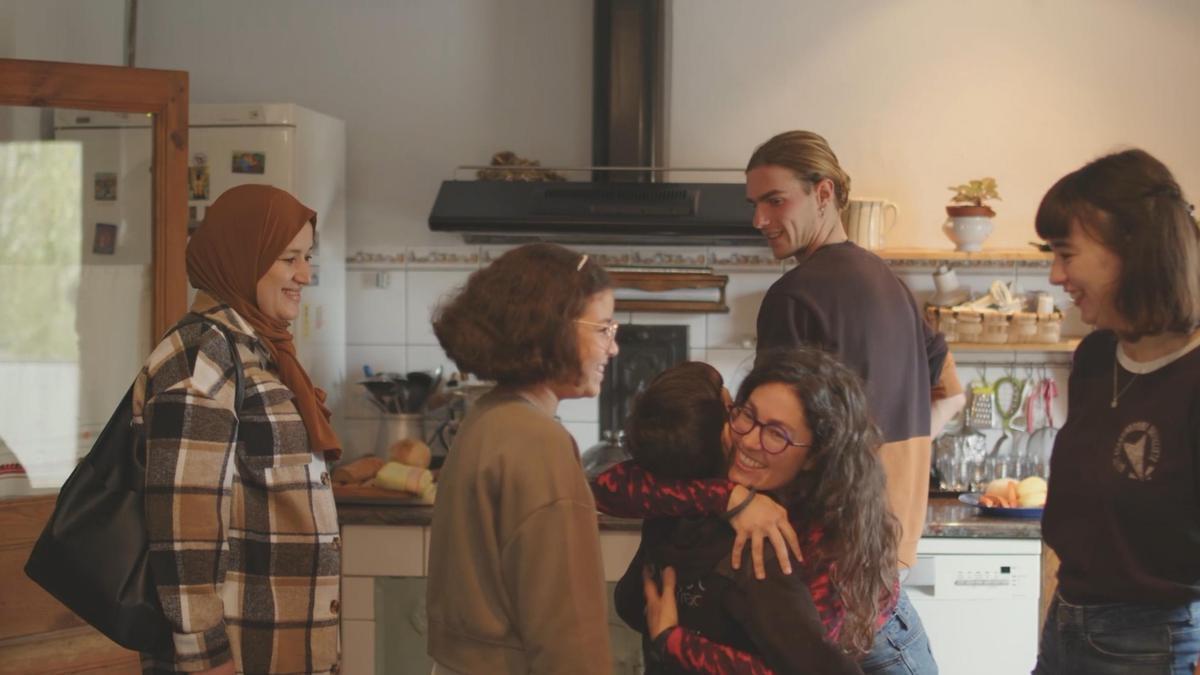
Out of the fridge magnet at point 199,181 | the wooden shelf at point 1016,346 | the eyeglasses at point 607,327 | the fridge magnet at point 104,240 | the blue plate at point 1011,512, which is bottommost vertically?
the blue plate at point 1011,512

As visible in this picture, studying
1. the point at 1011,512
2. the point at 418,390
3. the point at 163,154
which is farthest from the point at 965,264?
the point at 163,154

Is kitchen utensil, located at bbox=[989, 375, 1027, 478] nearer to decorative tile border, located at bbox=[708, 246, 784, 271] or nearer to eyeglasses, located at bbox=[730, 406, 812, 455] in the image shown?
decorative tile border, located at bbox=[708, 246, 784, 271]

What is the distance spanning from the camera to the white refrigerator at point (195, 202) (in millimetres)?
3061

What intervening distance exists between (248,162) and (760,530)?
2.43 metres

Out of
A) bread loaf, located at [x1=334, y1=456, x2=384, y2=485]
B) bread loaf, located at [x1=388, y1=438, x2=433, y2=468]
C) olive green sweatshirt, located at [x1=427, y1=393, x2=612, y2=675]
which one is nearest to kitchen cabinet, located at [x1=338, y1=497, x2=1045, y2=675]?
bread loaf, located at [x1=334, y1=456, x2=384, y2=485]

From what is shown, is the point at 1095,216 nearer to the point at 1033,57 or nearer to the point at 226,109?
the point at 1033,57

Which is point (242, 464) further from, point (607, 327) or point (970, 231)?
point (970, 231)

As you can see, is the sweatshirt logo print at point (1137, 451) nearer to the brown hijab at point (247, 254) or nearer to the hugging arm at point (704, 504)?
the hugging arm at point (704, 504)

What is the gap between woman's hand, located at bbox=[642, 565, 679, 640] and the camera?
5.04ft

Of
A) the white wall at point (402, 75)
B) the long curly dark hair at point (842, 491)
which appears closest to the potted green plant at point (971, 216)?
the white wall at point (402, 75)

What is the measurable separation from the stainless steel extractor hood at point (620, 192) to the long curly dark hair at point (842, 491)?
1827mm

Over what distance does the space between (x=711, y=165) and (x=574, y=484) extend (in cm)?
248

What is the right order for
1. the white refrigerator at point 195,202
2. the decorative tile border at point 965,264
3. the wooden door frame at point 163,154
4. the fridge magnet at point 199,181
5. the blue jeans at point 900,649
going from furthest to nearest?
the decorative tile border at point 965,264, the fridge magnet at point 199,181, the white refrigerator at point 195,202, the wooden door frame at point 163,154, the blue jeans at point 900,649

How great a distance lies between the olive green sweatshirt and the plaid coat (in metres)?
0.46
